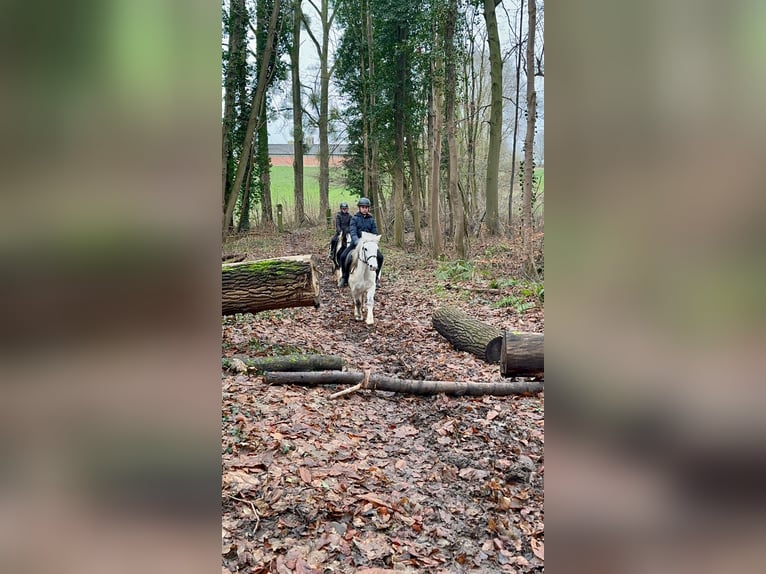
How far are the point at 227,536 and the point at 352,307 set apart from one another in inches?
307

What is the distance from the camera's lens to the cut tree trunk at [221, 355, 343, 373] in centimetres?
616

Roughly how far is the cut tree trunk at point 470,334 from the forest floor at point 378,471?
0.16 meters

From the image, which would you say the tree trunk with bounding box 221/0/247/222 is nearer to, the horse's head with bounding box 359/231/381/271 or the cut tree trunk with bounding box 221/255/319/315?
the horse's head with bounding box 359/231/381/271

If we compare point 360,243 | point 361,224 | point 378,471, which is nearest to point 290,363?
point 378,471

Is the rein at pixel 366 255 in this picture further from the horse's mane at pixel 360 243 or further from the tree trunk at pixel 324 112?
the tree trunk at pixel 324 112

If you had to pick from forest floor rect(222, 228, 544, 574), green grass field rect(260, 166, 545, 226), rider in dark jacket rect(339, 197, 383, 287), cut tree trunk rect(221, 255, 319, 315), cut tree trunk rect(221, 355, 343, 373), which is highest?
green grass field rect(260, 166, 545, 226)

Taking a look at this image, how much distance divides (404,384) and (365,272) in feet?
12.1

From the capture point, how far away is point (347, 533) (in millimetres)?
3287

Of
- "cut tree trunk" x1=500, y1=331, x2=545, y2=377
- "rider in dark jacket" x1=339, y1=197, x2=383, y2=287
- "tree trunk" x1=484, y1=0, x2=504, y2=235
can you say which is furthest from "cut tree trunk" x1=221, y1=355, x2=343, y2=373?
"tree trunk" x1=484, y1=0, x2=504, y2=235

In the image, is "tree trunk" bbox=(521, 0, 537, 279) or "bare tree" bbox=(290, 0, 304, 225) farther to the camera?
"bare tree" bbox=(290, 0, 304, 225)

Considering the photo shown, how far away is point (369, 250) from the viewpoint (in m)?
9.20

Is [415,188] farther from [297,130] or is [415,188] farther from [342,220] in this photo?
[342,220]

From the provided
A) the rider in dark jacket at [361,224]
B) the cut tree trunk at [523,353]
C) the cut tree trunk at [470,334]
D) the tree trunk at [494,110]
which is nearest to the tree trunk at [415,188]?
→ the tree trunk at [494,110]

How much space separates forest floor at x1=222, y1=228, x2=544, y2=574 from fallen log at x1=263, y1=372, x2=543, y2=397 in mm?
86
